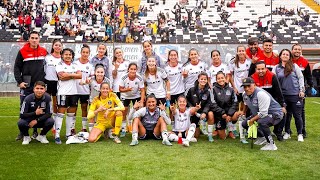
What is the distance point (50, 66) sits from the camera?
8438 millimetres

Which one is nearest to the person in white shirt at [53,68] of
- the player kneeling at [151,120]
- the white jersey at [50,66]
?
the white jersey at [50,66]

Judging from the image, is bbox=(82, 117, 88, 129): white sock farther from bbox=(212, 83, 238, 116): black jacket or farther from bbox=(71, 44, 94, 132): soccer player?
bbox=(212, 83, 238, 116): black jacket

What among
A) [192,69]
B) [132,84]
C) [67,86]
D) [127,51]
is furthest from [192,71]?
[127,51]

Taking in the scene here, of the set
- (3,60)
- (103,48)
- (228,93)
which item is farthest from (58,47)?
(3,60)

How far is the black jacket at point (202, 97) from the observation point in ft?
27.9

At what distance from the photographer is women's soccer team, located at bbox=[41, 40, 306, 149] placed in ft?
26.9

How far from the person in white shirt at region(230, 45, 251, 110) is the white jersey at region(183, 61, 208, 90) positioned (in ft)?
1.72

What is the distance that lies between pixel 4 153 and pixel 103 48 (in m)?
2.74

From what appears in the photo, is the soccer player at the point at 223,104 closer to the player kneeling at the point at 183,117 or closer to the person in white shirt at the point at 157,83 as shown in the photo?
the player kneeling at the point at 183,117

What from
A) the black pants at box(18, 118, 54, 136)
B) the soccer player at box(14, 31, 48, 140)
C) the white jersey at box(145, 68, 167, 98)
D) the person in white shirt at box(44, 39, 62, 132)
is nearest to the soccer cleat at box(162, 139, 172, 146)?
the white jersey at box(145, 68, 167, 98)

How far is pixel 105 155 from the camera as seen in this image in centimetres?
700

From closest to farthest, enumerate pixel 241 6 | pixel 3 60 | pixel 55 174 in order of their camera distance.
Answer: pixel 55 174 → pixel 3 60 → pixel 241 6

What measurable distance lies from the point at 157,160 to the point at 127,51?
14.4 meters

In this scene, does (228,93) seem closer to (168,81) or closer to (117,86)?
(168,81)
